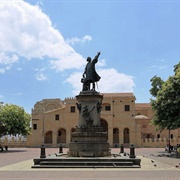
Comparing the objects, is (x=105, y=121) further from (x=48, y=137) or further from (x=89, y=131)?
(x=89, y=131)

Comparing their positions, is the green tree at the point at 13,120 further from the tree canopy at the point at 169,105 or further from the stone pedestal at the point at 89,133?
the stone pedestal at the point at 89,133

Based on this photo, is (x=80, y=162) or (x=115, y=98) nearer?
(x=80, y=162)

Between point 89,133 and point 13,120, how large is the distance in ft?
79.4

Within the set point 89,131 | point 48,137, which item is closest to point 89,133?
point 89,131

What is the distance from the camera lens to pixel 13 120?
43.0 metres

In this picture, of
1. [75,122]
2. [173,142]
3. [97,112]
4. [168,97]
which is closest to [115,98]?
[75,122]

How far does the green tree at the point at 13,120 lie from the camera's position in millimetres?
42500

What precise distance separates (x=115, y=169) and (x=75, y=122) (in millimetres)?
48552

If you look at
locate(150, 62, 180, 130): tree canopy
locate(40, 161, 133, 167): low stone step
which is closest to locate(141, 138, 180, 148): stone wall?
locate(150, 62, 180, 130): tree canopy

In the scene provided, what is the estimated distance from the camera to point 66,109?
6581 centimetres

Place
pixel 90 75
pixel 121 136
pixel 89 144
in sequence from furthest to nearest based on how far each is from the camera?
1. pixel 121 136
2. pixel 90 75
3. pixel 89 144

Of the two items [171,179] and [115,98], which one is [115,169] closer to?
[171,179]

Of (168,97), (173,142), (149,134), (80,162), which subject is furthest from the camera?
(149,134)

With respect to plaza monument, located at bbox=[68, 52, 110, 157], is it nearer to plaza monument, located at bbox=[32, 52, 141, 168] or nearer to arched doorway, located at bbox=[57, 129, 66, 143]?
plaza monument, located at bbox=[32, 52, 141, 168]
